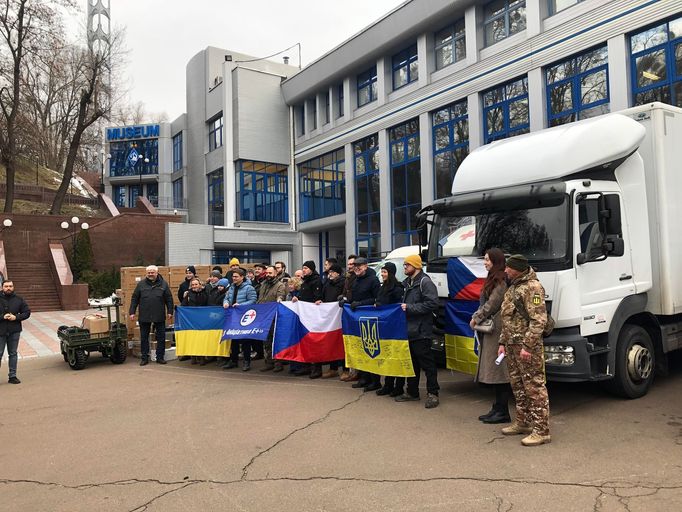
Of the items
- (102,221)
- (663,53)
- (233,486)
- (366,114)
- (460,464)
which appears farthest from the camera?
(102,221)

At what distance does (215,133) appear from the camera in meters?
34.4

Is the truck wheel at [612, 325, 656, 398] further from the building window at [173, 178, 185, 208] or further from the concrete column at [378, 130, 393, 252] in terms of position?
the building window at [173, 178, 185, 208]

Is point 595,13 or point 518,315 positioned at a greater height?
point 595,13

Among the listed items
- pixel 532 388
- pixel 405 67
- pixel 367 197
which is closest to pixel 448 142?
pixel 405 67

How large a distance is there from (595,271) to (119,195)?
2052 inches

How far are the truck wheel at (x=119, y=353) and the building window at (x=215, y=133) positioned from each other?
80.2 ft

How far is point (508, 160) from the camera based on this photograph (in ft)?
22.5

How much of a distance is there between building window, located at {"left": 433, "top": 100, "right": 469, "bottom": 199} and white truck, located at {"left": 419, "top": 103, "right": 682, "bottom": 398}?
1340 centimetres

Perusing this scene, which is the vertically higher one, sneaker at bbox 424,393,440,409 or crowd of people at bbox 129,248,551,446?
crowd of people at bbox 129,248,551,446

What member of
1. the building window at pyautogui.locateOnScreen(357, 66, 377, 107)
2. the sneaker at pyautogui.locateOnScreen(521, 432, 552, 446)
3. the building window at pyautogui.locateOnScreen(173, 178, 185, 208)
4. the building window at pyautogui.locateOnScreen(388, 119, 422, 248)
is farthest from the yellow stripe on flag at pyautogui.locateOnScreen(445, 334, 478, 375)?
the building window at pyautogui.locateOnScreen(173, 178, 185, 208)

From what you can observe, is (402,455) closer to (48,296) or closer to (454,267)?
(454,267)

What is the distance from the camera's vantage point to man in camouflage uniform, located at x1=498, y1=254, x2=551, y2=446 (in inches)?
203

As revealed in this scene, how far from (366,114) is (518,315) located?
21331 mm

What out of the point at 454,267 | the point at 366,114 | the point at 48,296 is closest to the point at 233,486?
the point at 454,267
